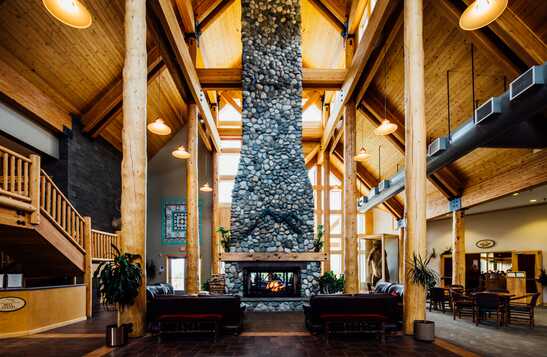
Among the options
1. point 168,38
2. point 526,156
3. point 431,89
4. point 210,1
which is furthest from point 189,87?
point 526,156

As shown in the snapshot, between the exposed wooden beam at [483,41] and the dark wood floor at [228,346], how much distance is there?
4923 millimetres

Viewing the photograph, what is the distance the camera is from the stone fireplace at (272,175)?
9.98 m

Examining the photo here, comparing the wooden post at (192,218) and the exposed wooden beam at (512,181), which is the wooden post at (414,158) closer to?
the exposed wooden beam at (512,181)

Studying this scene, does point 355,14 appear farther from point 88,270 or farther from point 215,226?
point 215,226

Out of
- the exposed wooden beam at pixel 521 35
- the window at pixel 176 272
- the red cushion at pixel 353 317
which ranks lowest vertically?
the window at pixel 176 272

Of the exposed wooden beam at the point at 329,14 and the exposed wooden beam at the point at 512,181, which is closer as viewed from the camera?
the exposed wooden beam at the point at 512,181

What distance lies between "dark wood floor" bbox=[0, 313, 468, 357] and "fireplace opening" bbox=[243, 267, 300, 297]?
3400mm

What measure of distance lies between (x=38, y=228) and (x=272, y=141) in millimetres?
5897

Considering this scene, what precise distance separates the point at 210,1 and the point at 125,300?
30.0ft

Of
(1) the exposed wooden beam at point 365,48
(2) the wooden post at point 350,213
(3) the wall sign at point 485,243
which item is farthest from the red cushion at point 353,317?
(3) the wall sign at point 485,243

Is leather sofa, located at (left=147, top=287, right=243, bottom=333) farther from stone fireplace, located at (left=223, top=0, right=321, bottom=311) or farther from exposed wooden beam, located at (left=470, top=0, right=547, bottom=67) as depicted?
exposed wooden beam, located at (left=470, top=0, right=547, bottom=67)

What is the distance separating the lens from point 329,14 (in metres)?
11.9

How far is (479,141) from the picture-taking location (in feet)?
20.8

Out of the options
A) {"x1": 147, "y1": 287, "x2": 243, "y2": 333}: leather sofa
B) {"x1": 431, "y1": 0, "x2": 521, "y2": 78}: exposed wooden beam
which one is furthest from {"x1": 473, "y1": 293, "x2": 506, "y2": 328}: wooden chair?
{"x1": 147, "y1": 287, "x2": 243, "y2": 333}: leather sofa
